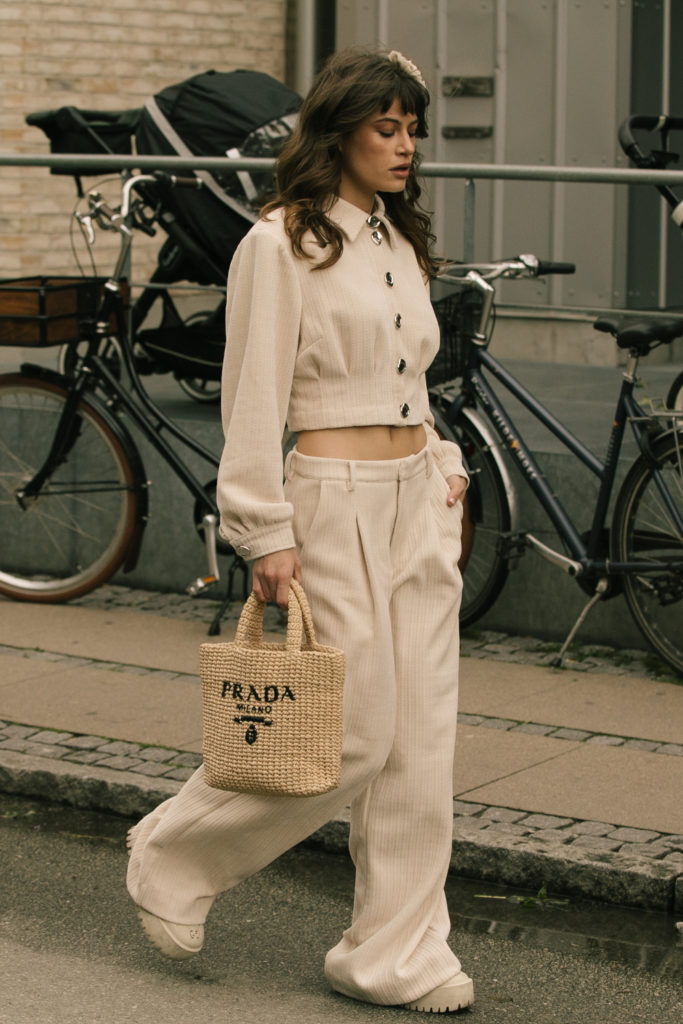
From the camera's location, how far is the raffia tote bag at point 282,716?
3.49m

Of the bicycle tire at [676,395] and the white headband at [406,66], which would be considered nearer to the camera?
the white headband at [406,66]

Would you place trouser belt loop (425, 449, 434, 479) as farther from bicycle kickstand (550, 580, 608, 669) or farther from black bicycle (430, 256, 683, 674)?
bicycle kickstand (550, 580, 608, 669)

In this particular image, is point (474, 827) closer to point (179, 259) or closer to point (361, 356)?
Answer: point (361, 356)

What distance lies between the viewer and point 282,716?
3494 mm

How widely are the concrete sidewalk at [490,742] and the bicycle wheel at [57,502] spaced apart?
0.90 ft

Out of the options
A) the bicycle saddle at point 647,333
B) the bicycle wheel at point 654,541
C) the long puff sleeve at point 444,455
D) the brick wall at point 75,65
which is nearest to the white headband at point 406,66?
the long puff sleeve at point 444,455

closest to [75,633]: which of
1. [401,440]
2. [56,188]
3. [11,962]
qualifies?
[11,962]

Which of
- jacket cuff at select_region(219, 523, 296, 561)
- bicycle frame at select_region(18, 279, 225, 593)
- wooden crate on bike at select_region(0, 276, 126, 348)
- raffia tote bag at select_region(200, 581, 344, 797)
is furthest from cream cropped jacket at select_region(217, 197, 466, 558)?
wooden crate on bike at select_region(0, 276, 126, 348)

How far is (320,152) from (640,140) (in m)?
8.27

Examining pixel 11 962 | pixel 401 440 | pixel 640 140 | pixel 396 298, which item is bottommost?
pixel 11 962

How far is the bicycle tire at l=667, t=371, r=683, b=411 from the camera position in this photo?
6.26 meters

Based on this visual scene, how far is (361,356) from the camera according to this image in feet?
12.1

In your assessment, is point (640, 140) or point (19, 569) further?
point (640, 140)

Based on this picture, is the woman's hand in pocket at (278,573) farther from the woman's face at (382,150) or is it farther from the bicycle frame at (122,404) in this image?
the bicycle frame at (122,404)
